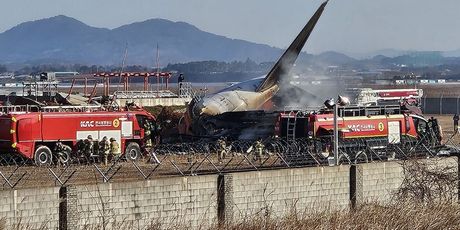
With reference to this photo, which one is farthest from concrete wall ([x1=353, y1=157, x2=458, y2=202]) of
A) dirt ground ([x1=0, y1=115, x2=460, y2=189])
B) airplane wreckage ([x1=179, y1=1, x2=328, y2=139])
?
airplane wreckage ([x1=179, y1=1, x2=328, y2=139])

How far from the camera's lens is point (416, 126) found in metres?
43.5

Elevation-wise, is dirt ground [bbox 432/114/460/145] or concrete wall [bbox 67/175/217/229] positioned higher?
concrete wall [bbox 67/175/217/229]

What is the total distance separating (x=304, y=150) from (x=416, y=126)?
898cm

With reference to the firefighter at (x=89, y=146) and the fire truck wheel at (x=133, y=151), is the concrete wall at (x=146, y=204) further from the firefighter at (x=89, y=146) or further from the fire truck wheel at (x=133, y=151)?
the fire truck wheel at (x=133, y=151)

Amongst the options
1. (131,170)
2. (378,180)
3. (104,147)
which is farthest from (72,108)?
(378,180)

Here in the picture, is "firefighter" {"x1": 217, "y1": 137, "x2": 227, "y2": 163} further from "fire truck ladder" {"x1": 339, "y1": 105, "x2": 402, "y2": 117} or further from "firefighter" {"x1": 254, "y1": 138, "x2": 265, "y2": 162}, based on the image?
"fire truck ladder" {"x1": 339, "y1": 105, "x2": 402, "y2": 117}

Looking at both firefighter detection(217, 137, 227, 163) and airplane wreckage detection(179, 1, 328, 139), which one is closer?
firefighter detection(217, 137, 227, 163)

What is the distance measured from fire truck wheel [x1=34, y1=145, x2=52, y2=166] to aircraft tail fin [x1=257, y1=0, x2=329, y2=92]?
64.1 ft

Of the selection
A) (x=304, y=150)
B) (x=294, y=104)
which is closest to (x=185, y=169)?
(x=304, y=150)

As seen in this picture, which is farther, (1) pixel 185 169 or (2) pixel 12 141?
(2) pixel 12 141

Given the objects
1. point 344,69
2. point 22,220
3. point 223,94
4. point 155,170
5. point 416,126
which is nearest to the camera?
point 22,220

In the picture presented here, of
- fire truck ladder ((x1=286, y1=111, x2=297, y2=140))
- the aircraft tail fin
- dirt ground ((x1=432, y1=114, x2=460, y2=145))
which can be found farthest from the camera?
dirt ground ((x1=432, y1=114, x2=460, y2=145))

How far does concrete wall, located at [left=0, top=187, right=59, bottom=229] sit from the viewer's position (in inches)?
808

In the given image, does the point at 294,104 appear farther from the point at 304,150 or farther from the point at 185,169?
the point at 185,169
